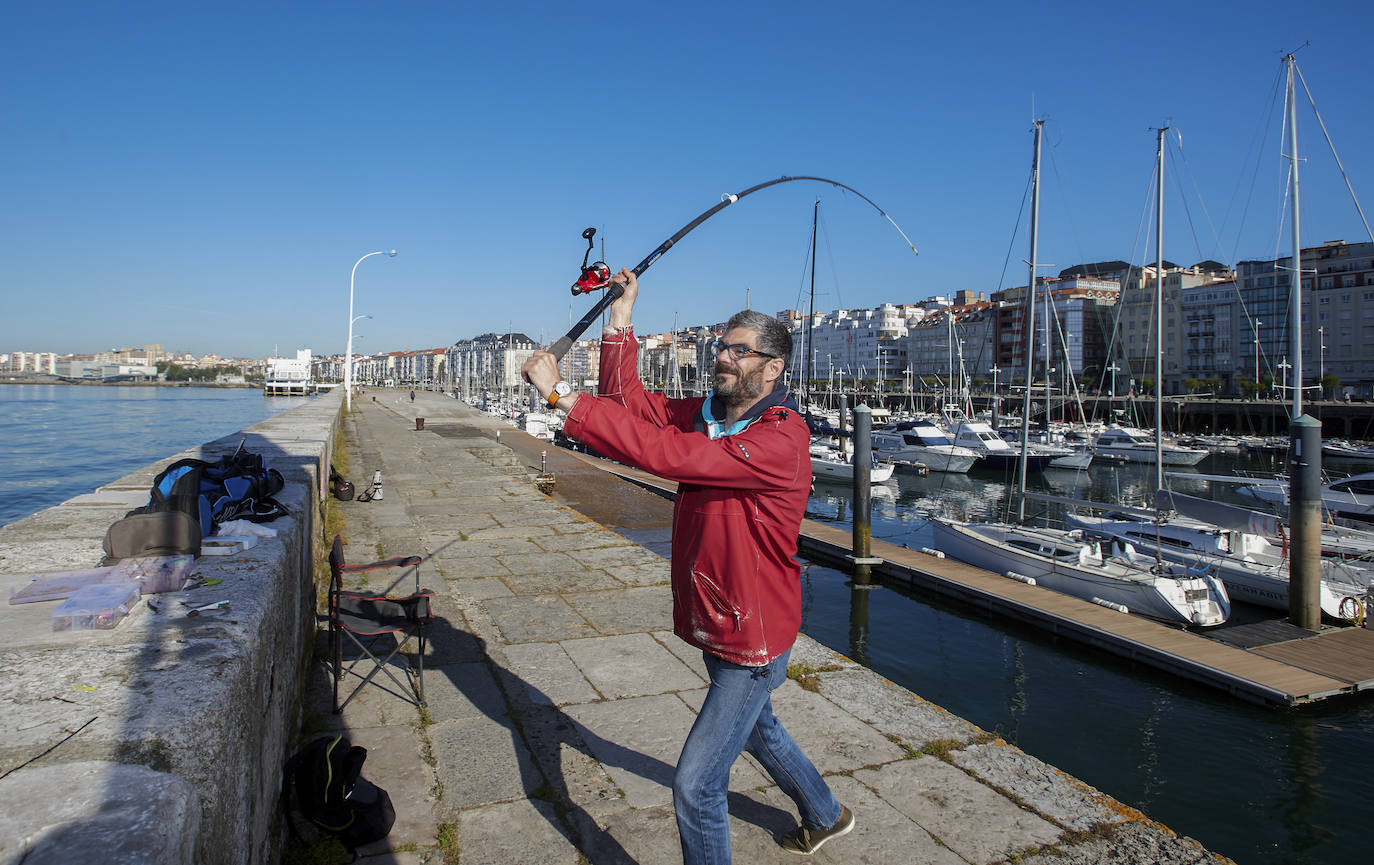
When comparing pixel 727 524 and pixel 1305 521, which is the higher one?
pixel 727 524

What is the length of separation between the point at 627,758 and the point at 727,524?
1.81 meters

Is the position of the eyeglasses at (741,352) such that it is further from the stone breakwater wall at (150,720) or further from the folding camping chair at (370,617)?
the folding camping chair at (370,617)

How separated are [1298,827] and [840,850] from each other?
21.4ft

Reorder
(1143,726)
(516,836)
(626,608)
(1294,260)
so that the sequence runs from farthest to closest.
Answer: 1. (1294,260)
2. (1143,726)
3. (626,608)
4. (516,836)

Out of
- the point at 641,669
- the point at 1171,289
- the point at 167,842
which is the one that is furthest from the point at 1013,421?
the point at 1171,289

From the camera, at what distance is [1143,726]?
8.81 meters

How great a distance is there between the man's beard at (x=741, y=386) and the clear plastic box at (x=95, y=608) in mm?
1985

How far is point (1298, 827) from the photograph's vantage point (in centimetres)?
693

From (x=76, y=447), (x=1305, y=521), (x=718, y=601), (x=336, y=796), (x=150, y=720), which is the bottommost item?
(x=76, y=447)

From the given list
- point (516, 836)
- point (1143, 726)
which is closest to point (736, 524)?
point (516, 836)

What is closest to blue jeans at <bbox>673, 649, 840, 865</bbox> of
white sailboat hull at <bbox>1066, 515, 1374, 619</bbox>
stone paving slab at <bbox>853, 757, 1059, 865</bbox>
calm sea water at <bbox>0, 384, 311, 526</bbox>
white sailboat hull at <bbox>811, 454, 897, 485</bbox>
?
stone paving slab at <bbox>853, 757, 1059, 865</bbox>

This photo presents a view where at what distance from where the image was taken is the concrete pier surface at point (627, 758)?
2.97 metres

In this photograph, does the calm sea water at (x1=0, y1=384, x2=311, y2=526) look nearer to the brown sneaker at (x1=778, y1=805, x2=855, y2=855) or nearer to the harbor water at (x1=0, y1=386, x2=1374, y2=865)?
the harbor water at (x1=0, y1=386, x2=1374, y2=865)

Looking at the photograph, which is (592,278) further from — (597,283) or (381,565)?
(381,565)
